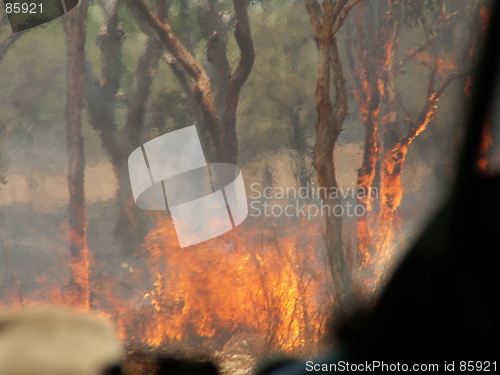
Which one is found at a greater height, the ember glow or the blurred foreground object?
the blurred foreground object

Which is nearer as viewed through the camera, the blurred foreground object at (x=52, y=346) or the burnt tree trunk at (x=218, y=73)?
the blurred foreground object at (x=52, y=346)

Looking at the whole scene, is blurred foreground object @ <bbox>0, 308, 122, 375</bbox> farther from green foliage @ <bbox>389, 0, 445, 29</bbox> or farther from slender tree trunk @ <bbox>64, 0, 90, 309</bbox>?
green foliage @ <bbox>389, 0, 445, 29</bbox>

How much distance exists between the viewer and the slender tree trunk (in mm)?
3910

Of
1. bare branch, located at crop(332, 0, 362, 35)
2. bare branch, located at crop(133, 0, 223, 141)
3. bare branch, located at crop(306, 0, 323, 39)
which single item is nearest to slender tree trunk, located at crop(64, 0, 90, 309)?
bare branch, located at crop(133, 0, 223, 141)

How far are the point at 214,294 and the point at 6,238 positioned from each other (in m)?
1.55

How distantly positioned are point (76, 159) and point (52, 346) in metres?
3.59

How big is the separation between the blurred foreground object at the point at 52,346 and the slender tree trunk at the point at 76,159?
3.51m

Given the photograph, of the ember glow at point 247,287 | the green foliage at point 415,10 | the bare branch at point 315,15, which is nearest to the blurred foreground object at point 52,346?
the ember glow at point 247,287

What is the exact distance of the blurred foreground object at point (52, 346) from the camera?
21.2 inches

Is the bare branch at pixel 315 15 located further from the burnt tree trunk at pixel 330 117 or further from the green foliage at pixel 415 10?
the green foliage at pixel 415 10

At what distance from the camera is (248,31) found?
3967 mm

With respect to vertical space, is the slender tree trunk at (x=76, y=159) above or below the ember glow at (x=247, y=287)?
above

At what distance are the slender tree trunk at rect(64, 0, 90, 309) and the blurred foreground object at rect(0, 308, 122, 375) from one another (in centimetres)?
351

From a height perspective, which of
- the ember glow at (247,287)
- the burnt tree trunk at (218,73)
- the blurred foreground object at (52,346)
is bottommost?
the ember glow at (247,287)
